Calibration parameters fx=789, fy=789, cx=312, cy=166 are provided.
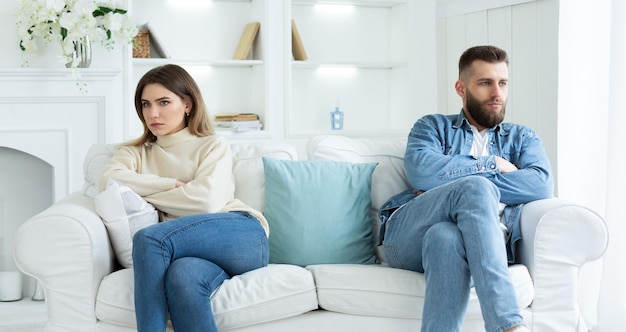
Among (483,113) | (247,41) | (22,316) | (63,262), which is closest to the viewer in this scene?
(63,262)

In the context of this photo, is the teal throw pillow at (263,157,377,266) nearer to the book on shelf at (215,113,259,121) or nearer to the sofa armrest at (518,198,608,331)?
the sofa armrest at (518,198,608,331)

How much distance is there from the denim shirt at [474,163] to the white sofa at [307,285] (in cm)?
8

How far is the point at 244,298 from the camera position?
98.1 inches

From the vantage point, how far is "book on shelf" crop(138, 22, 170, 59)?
4590mm

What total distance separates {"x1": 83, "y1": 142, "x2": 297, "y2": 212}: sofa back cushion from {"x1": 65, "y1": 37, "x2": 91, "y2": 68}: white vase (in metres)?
1.16

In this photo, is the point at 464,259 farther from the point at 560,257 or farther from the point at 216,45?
the point at 216,45

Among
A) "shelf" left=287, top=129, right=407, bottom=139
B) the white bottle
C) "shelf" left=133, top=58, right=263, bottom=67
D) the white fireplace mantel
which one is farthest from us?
the white bottle

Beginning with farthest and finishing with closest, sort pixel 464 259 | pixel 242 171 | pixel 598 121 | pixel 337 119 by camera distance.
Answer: pixel 337 119, pixel 598 121, pixel 242 171, pixel 464 259

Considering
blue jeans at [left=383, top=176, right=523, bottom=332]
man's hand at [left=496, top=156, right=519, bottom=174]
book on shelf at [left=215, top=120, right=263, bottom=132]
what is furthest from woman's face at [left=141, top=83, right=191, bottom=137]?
book on shelf at [left=215, top=120, right=263, bottom=132]

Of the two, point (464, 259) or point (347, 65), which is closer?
point (464, 259)

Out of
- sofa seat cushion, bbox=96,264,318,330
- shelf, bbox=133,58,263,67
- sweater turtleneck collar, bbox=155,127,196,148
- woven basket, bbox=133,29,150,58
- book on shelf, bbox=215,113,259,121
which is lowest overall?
sofa seat cushion, bbox=96,264,318,330

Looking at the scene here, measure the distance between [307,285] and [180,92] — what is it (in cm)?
89

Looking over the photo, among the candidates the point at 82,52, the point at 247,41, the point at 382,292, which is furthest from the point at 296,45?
the point at 382,292

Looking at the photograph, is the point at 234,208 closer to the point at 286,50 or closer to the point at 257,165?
the point at 257,165
